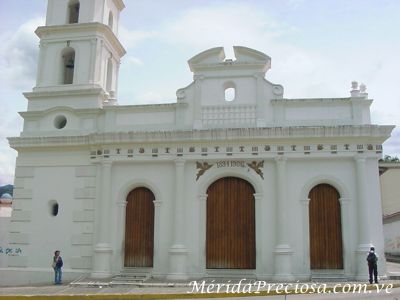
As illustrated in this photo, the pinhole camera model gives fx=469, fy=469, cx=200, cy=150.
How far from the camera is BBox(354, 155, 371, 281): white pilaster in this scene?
16.9 meters

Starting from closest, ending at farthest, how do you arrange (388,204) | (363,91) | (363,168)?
1. (363,168)
2. (363,91)
3. (388,204)

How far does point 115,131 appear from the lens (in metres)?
19.7

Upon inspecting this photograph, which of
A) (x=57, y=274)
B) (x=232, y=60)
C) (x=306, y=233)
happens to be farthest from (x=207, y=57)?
(x=57, y=274)

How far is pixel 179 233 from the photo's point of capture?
59.2 feet

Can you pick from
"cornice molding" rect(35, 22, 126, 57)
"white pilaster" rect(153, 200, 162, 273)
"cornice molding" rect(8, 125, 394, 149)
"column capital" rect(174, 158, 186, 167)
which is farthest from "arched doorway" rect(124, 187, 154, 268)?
"cornice molding" rect(35, 22, 126, 57)

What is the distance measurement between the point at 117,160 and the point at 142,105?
2.56m

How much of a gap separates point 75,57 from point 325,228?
1319 centimetres

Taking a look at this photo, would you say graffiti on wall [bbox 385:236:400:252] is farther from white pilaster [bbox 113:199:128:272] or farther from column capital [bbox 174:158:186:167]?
white pilaster [bbox 113:199:128:272]

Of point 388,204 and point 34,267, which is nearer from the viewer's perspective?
point 34,267

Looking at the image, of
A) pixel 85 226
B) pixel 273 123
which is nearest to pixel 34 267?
pixel 85 226

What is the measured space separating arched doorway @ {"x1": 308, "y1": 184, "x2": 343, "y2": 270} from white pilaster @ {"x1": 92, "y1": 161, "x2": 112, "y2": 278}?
7.89 meters

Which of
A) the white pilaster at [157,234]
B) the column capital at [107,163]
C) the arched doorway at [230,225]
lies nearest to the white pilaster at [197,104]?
→ the arched doorway at [230,225]

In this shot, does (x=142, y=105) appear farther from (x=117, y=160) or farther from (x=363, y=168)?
(x=363, y=168)

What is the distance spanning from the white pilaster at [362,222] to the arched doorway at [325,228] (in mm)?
731
